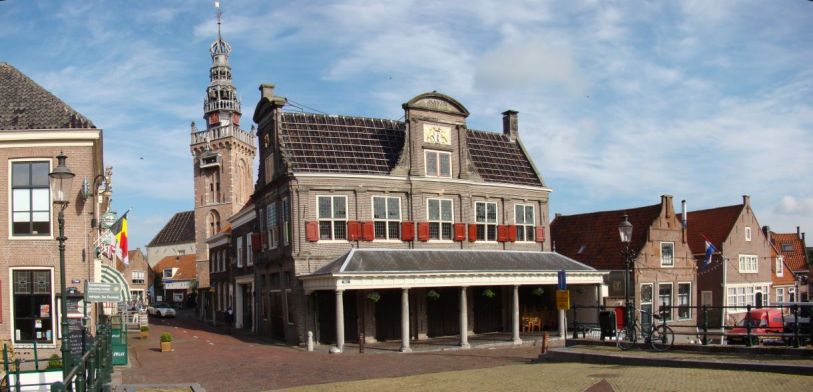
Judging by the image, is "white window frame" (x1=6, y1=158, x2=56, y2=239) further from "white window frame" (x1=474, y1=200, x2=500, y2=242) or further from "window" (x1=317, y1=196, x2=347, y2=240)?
"white window frame" (x1=474, y1=200, x2=500, y2=242)

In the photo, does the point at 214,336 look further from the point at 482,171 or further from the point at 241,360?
the point at 482,171

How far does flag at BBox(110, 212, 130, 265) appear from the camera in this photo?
29.0m

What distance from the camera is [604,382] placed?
14.7 meters

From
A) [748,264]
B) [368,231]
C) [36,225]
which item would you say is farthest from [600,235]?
[36,225]

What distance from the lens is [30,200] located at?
22.2 meters

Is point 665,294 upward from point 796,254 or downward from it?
downward

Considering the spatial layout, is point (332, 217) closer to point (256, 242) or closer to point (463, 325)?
point (256, 242)

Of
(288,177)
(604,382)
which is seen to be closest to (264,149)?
(288,177)

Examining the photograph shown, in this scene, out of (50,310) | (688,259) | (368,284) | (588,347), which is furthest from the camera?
(688,259)

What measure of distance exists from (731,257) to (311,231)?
2906cm

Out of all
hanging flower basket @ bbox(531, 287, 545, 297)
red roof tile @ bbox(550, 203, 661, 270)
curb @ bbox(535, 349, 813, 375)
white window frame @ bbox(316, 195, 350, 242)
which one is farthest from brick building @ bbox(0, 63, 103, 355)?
red roof tile @ bbox(550, 203, 661, 270)

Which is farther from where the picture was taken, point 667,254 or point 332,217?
point 667,254

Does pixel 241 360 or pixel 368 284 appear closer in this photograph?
pixel 241 360

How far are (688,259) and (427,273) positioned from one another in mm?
20930
